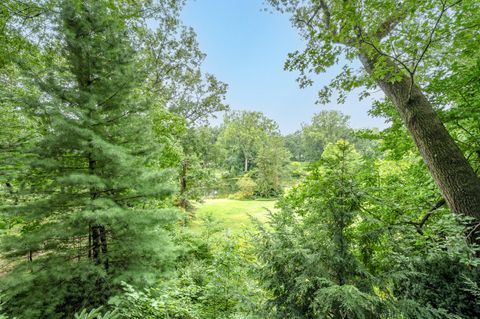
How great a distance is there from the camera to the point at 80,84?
377 cm

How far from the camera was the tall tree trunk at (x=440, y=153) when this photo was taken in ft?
7.48

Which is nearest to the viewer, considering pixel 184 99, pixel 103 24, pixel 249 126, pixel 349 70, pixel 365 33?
pixel 365 33

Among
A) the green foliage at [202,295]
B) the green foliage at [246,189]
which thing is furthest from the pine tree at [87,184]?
the green foliage at [246,189]

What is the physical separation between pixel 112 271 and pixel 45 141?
7.58ft

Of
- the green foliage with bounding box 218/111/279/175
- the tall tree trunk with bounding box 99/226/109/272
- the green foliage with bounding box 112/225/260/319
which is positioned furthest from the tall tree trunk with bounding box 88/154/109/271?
the green foliage with bounding box 218/111/279/175

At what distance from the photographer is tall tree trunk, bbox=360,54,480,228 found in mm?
2281

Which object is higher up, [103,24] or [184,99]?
[184,99]

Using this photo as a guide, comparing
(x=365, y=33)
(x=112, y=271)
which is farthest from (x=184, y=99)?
(x=365, y=33)

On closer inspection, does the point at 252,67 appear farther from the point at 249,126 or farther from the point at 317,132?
the point at 317,132

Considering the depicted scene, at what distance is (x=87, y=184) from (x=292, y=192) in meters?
3.81

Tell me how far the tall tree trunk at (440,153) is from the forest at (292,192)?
0.05 ft

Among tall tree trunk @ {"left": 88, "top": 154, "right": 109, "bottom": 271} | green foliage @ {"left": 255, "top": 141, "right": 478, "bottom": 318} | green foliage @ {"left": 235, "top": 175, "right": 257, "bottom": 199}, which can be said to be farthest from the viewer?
green foliage @ {"left": 235, "top": 175, "right": 257, "bottom": 199}

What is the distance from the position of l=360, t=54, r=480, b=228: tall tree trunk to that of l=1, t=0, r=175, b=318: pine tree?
12.4 feet

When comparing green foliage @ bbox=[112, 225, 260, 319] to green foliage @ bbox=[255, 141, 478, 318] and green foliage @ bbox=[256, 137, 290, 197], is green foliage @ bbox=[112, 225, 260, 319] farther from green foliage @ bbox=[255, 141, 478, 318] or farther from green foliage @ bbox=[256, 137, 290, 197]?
green foliage @ bbox=[256, 137, 290, 197]
